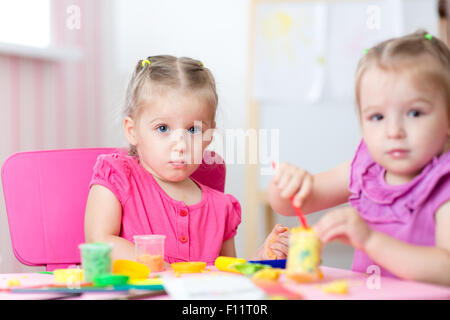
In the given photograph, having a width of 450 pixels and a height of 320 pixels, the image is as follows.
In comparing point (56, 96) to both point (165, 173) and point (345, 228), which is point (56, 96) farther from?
point (345, 228)

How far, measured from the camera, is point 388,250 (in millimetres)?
739

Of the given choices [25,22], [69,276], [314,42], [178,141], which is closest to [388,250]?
[69,276]

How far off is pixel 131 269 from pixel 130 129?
22.5 inches

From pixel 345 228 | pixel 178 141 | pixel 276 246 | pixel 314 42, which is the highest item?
pixel 314 42

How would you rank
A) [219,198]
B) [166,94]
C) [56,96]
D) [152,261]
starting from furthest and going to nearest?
[56,96], [219,198], [166,94], [152,261]

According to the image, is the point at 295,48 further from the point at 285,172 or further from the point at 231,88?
the point at 285,172

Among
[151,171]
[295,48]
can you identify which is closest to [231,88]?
[295,48]

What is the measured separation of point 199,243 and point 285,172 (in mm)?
463

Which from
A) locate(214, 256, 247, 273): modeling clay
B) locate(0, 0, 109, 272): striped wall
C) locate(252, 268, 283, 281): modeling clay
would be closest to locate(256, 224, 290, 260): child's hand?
locate(214, 256, 247, 273): modeling clay

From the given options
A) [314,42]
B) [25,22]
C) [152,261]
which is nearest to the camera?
[152,261]

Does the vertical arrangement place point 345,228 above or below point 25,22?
below

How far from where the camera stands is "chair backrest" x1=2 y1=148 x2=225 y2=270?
1.26 meters

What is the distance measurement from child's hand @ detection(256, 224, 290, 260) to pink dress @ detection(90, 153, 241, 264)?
→ 0.13 metres

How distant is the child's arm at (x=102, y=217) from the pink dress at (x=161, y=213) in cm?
1
